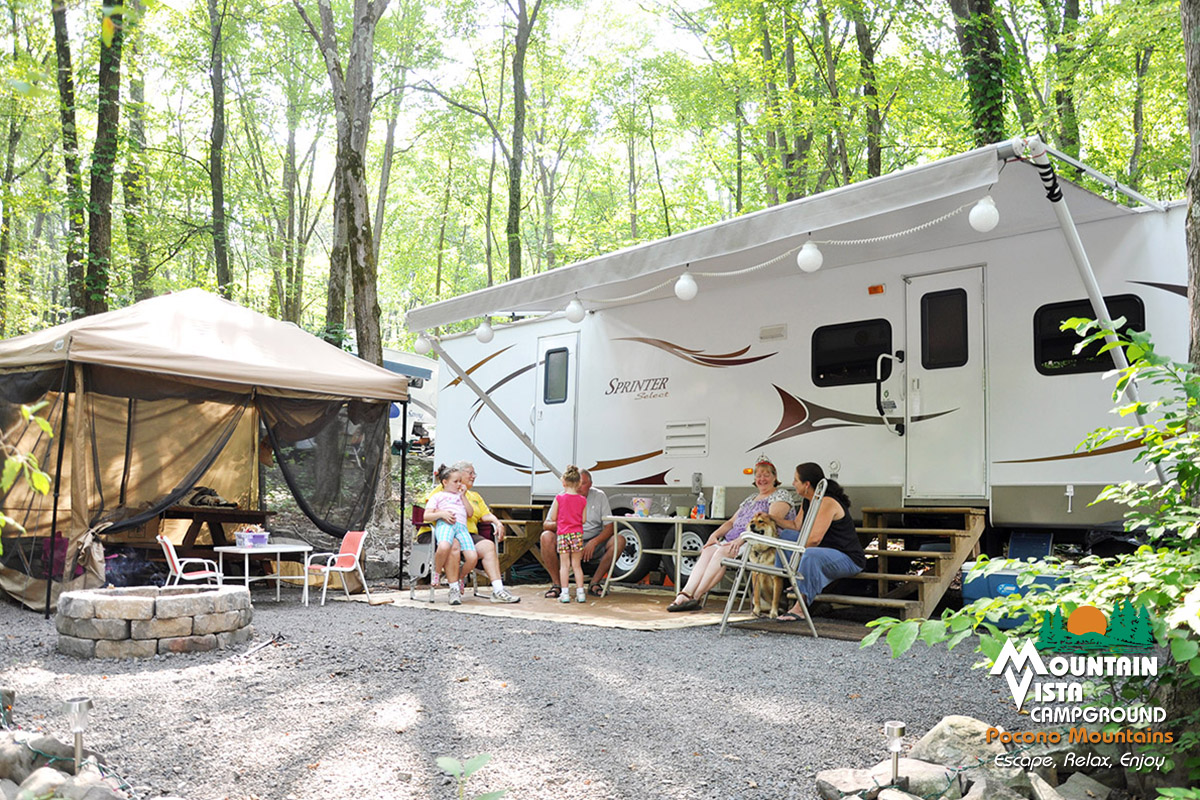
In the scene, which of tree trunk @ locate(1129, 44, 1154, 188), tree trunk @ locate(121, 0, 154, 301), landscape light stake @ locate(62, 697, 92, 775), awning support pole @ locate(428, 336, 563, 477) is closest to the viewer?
landscape light stake @ locate(62, 697, 92, 775)

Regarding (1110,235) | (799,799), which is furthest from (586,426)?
(799,799)

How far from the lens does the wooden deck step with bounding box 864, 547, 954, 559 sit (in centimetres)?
568

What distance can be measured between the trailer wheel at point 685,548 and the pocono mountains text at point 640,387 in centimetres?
114

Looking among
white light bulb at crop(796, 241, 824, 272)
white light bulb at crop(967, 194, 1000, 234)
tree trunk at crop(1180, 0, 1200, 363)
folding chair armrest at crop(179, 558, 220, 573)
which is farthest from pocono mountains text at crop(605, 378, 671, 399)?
tree trunk at crop(1180, 0, 1200, 363)

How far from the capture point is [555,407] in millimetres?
8859

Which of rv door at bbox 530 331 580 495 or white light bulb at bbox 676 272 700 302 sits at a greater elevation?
white light bulb at bbox 676 272 700 302

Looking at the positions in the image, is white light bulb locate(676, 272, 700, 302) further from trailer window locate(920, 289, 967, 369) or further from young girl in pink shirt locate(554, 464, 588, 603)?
young girl in pink shirt locate(554, 464, 588, 603)

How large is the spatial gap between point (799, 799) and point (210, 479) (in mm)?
6733

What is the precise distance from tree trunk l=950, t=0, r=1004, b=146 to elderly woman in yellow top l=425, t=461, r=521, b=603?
556cm

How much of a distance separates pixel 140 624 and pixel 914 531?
14.4 feet

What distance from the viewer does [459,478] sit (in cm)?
712

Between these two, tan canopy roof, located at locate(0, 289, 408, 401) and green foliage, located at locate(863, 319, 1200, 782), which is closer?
green foliage, located at locate(863, 319, 1200, 782)

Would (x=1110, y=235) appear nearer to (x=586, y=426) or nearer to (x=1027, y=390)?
(x=1027, y=390)

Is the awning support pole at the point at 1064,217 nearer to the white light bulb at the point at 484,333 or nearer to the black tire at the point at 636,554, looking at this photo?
the black tire at the point at 636,554
